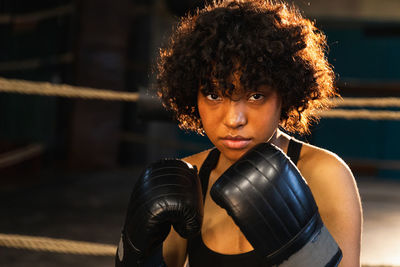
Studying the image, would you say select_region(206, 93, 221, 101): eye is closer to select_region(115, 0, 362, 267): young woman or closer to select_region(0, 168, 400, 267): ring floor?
select_region(115, 0, 362, 267): young woman

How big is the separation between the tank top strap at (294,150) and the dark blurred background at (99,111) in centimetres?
140

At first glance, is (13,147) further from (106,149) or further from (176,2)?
(176,2)

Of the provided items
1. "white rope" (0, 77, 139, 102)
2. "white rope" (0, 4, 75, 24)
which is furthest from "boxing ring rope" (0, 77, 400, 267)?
"white rope" (0, 4, 75, 24)

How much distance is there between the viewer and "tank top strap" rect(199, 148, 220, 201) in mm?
960

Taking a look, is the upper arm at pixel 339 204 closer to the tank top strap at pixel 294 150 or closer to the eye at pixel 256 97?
the tank top strap at pixel 294 150

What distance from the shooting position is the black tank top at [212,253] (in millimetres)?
808

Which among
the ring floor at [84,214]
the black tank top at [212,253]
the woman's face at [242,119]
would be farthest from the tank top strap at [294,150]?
the ring floor at [84,214]

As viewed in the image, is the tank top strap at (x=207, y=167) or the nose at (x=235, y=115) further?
the tank top strap at (x=207, y=167)

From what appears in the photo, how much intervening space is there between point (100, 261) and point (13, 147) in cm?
217

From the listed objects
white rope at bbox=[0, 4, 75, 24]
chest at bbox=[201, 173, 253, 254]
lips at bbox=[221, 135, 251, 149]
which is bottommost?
white rope at bbox=[0, 4, 75, 24]

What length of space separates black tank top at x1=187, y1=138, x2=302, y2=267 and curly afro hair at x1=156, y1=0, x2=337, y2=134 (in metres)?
0.07

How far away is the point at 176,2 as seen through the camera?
391 centimetres

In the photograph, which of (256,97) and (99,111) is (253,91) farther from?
(99,111)

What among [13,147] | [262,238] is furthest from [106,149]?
[262,238]
